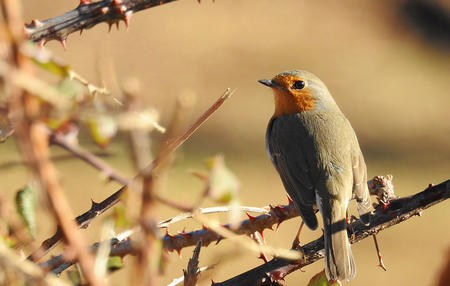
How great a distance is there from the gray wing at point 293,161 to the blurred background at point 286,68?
3960mm

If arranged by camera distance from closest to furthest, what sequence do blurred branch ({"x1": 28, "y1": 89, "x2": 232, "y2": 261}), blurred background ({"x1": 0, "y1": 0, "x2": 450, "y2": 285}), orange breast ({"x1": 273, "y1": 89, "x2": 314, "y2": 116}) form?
blurred branch ({"x1": 28, "y1": 89, "x2": 232, "y2": 261}), orange breast ({"x1": 273, "y1": 89, "x2": 314, "y2": 116}), blurred background ({"x1": 0, "y1": 0, "x2": 450, "y2": 285})

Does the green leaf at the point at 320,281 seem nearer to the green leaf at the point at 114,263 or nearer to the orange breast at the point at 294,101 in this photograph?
the green leaf at the point at 114,263

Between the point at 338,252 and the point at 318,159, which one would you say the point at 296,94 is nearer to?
the point at 318,159

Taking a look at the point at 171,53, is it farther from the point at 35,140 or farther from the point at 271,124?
the point at 35,140

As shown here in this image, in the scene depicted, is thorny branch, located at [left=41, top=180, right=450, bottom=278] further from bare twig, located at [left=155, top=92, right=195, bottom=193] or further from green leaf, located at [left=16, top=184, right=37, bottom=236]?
bare twig, located at [left=155, top=92, right=195, bottom=193]

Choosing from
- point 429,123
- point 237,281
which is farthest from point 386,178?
point 429,123

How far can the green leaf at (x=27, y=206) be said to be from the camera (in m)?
1.09

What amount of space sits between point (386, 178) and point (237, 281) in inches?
32.2

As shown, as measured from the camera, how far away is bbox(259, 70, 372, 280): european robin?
277 centimetres

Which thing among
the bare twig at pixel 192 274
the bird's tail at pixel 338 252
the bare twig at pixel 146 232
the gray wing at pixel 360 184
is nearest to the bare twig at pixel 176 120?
the bare twig at pixel 146 232

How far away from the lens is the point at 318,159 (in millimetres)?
3354

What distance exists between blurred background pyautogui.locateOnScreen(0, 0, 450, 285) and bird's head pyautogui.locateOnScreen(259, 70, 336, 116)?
3.82 m

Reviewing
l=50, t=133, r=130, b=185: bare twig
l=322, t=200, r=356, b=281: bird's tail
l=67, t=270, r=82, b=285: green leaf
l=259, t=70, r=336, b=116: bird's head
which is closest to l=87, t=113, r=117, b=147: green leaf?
l=50, t=133, r=130, b=185: bare twig

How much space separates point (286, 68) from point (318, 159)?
28.1 feet
